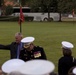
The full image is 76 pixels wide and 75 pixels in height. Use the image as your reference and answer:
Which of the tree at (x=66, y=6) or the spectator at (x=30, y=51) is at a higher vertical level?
the spectator at (x=30, y=51)

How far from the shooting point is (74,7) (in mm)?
70438

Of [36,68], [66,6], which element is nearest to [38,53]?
[36,68]

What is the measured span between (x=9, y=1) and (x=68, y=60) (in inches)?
3938

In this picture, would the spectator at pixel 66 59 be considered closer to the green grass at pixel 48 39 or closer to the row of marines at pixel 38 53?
the row of marines at pixel 38 53

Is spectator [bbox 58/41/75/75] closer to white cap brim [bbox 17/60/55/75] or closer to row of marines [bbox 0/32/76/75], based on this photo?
row of marines [bbox 0/32/76/75]

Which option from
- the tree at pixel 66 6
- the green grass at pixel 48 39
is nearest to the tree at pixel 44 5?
the tree at pixel 66 6

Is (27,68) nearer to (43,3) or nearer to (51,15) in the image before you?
(43,3)

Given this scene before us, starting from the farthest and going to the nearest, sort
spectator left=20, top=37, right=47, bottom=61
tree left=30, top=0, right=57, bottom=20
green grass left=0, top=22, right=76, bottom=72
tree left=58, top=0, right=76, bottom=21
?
tree left=30, top=0, right=57, bottom=20 → tree left=58, top=0, right=76, bottom=21 → green grass left=0, top=22, right=76, bottom=72 → spectator left=20, top=37, right=47, bottom=61

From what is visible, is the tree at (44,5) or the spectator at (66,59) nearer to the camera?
the spectator at (66,59)

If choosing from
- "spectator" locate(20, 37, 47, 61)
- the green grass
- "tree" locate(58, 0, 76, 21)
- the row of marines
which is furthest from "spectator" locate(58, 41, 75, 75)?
"tree" locate(58, 0, 76, 21)

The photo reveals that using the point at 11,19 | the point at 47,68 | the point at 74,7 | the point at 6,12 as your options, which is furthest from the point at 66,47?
the point at 6,12

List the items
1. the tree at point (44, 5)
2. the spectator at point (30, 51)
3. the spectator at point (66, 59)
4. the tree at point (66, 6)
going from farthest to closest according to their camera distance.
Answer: the tree at point (44, 5) < the tree at point (66, 6) < the spectator at point (30, 51) < the spectator at point (66, 59)

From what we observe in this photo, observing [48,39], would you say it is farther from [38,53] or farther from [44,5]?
[44,5]

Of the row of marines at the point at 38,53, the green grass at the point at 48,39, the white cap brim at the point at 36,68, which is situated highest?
the white cap brim at the point at 36,68
